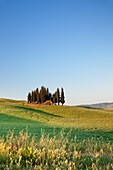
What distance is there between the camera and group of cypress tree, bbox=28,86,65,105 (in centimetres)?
4451

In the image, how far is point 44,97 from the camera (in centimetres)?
4581

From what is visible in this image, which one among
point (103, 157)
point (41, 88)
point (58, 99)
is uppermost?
point (41, 88)

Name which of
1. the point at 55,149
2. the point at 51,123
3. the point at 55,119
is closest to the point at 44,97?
the point at 55,119

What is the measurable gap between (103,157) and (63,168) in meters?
1.70

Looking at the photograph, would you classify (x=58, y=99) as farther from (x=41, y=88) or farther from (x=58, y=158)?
(x=58, y=158)

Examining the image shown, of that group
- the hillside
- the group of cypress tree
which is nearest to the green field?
the hillside

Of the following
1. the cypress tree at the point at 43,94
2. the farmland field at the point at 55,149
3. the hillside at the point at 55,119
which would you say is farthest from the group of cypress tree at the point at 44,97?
the farmland field at the point at 55,149

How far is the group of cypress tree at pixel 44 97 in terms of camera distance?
4451 centimetres

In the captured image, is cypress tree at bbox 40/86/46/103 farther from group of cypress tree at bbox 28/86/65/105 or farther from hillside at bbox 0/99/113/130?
hillside at bbox 0/99/113/130

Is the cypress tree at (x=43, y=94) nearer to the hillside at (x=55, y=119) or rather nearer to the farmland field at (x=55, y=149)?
the hillside at (x=55, y=119)

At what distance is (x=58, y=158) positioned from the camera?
5.05 meters

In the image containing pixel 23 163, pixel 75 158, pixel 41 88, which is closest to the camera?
pixel 23 163

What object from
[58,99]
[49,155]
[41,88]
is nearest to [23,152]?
[49,155]

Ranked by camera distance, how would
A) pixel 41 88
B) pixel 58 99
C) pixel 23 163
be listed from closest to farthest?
1. pixel 23 163
2. pixel 58 99
3. pixel 41 88
